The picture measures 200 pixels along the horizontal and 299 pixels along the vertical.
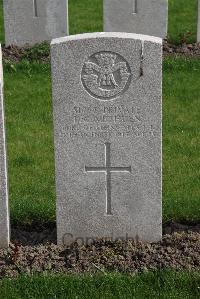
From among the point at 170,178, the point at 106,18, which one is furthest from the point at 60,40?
A: the point at 106,18

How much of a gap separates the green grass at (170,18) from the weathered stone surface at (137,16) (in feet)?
1.05

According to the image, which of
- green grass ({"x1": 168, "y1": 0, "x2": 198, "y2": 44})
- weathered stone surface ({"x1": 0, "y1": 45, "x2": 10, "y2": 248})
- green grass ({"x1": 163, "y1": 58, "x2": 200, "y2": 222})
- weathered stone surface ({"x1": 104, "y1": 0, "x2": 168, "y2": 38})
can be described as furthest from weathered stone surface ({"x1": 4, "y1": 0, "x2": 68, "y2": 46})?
weathered stone surface ({"x1": 0, "y1": 45, "x2": 10, "y2": 248})

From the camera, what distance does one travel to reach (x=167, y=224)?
6.21 m

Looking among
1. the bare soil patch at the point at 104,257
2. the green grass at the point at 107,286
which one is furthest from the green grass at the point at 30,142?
the green grass at the point at 107,286

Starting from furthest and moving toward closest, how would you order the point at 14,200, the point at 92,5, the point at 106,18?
the point at 92,5 → the point at 106,18 → the point at 14,200

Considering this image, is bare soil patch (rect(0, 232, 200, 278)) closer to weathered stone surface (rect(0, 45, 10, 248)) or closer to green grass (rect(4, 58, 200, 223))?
weathered stone surface (rect(0, 45, 10, 248))

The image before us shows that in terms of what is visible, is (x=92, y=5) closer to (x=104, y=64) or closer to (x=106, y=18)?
(x=106, y=18)

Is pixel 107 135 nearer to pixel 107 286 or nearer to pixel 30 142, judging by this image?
pixel 107 286

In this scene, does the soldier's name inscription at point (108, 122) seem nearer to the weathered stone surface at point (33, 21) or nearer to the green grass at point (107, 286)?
the green grass at point (107, 286)

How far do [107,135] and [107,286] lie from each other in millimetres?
1078

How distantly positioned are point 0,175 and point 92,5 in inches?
397

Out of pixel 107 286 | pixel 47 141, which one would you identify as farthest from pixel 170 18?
pixel 107 286

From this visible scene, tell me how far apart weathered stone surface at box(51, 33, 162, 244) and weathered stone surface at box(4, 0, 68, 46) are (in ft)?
20.0

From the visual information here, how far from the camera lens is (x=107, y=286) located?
5.22 metres
